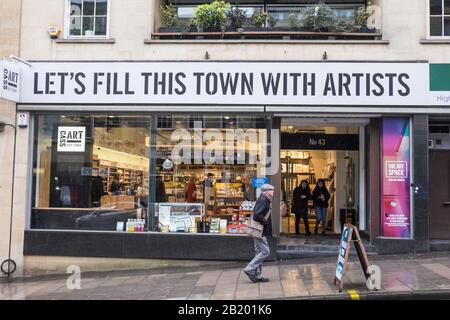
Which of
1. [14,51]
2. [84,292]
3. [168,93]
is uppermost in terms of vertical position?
[14,51]

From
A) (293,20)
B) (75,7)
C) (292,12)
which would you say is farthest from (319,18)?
(75,7)

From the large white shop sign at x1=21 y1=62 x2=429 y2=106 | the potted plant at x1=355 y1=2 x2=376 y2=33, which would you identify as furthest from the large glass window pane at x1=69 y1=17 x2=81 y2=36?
the potted plant at x1=355 y1=2 x2=376 y2=33

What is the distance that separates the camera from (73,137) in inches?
472

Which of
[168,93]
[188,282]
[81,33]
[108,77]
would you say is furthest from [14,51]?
[188,282]

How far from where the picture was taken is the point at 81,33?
12.0 metres

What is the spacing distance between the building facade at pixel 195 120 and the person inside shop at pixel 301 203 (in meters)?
1.74

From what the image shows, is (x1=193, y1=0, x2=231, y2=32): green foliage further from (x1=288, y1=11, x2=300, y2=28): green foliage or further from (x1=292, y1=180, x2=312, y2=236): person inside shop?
(x1=292, y1=180, x2=312, y2=236): person inside shop

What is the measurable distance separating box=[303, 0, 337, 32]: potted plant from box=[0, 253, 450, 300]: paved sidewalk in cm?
513

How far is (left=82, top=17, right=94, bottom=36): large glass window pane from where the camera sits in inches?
472

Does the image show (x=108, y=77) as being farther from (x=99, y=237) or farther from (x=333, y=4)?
(x=333, y=4)

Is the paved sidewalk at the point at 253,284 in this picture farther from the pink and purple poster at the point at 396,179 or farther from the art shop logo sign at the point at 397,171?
the art shop logo sign at the point at 397,171

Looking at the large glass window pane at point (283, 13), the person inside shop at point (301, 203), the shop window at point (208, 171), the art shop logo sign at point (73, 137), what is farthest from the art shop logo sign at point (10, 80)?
the person inside shop at point (301, 203)

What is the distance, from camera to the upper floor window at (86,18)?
11969 millimetres

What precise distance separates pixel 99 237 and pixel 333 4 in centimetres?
782
